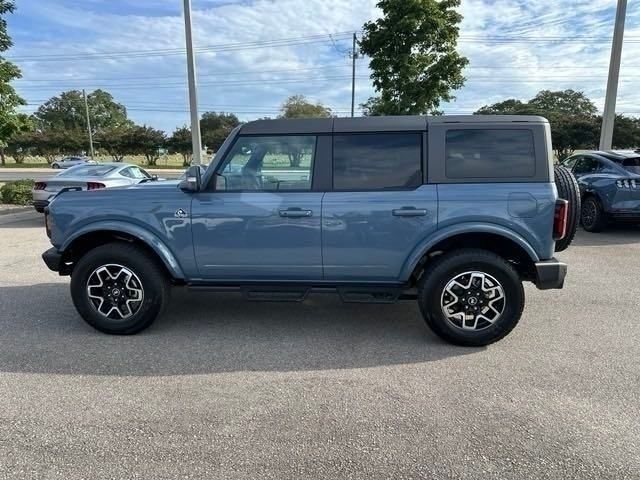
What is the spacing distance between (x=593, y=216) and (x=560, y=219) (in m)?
6.25

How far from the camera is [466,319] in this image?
12.5 ft

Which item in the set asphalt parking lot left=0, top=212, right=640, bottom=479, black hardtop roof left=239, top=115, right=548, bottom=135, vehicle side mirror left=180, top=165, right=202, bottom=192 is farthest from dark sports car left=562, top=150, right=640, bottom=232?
vehicle side mirror left=180, top=165, right=202, bottom=192

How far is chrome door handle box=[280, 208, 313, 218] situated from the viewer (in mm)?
3822

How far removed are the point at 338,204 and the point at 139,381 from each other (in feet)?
6.62

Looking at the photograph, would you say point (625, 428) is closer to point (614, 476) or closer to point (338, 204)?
point (614, 476)

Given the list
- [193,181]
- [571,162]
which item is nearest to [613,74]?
[571,162]

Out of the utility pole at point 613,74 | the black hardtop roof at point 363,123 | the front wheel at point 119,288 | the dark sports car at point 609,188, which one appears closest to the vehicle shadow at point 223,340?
the front wheel at point 119,288

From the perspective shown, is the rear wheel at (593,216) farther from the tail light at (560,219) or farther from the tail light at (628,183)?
the tail light at (560,219)

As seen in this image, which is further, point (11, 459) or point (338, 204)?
Answer: point (338, 204)

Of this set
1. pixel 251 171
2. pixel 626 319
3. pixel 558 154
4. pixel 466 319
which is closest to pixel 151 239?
pixel 251 171

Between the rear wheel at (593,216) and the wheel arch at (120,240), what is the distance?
808 cm

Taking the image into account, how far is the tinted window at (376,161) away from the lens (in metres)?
3.84

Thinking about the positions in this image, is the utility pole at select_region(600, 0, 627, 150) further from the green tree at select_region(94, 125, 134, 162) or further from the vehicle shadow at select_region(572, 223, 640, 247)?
the green tree at select_region(94, 125, 134, 162)

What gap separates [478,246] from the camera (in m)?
4.00
